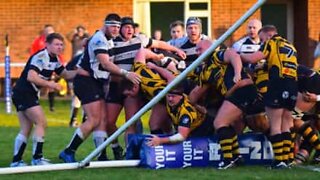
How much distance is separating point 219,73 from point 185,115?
2.14 ft

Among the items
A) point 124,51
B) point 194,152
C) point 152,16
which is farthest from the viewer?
point 152,16

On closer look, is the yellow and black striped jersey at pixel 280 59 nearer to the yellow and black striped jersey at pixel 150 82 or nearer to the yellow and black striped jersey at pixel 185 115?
the yellow and black striped jersey at pixel 185 115

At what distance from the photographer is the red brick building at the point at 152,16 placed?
2434cm

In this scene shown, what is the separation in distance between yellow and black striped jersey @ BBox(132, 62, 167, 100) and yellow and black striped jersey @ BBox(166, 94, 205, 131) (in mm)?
282

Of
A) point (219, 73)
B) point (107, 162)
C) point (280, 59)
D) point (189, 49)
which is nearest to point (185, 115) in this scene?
point (219, 73)

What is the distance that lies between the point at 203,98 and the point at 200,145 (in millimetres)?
613

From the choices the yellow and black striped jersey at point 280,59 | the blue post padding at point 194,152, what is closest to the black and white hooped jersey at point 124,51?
the blue post padding at point 194,152

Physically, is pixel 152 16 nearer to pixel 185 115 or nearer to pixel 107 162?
pixel 185 115

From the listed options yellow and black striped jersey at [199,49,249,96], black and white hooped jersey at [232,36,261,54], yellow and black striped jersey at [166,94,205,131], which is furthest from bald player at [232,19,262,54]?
yellow and black striped jersey at [166,94,205,131]

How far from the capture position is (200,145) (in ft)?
34.9

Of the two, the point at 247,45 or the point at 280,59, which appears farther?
the point at 247,45

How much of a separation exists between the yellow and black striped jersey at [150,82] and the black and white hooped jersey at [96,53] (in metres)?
→ 0.43

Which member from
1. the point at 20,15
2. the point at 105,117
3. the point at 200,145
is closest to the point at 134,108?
the point at 105,117

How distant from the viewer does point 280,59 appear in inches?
407
